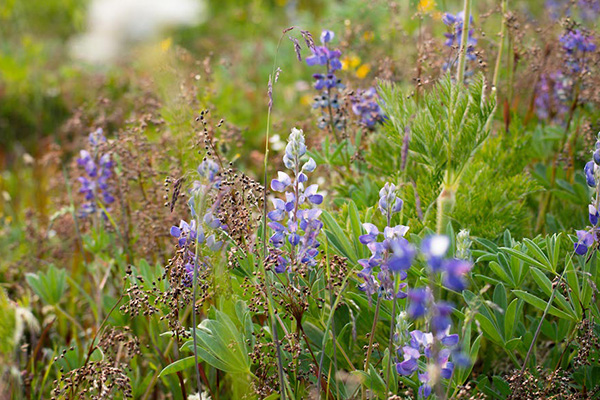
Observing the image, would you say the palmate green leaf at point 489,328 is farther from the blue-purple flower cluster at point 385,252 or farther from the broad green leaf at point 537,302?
the blue-purple flower cluster at point 385,252

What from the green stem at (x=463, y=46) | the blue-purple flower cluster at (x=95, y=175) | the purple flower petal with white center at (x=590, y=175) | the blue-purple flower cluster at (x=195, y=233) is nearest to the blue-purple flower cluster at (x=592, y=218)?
the purple flower petal with white center at (x=590, y=175)

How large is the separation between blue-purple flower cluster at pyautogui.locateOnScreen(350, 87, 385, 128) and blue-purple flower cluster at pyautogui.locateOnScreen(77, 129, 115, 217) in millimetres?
951

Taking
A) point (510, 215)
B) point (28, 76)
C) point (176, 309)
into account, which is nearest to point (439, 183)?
point (510, 215)

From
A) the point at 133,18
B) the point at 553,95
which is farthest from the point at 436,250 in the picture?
the point at 133,18

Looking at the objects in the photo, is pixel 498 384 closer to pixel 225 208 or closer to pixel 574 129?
pixel 225 208

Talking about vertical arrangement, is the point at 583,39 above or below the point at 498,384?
above

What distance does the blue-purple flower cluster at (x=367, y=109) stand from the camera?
2.30 m

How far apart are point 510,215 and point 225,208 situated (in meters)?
0.89

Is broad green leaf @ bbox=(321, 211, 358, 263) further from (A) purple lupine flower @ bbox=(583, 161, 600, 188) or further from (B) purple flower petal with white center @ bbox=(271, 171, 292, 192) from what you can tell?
(A) purple lupine flower @ bbox=(583, 161, 600, 188)

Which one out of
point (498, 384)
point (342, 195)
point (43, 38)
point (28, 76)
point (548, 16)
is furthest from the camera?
point (43, 38)

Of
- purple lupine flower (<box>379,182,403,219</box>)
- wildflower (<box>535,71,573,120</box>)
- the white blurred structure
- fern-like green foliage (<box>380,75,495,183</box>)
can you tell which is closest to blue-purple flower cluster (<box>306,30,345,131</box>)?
fern-like green foliage (<box>380,75,495,183</box>)

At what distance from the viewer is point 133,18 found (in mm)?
12375

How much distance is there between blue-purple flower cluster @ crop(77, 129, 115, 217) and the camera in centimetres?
231

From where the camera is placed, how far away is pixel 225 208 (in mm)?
1543
